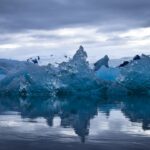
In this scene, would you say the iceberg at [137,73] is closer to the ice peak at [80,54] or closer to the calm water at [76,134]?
the ice peak at [80,54]

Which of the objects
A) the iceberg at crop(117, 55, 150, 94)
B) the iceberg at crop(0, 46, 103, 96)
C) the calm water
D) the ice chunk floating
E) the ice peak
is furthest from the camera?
the iceberg at crop(117, 55, 150, 94)

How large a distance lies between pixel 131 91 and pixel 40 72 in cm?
1007

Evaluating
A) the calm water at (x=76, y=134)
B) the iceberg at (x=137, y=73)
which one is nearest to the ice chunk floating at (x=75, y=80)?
the iceberg at (x=137, y=73)

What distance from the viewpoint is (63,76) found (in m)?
43.3

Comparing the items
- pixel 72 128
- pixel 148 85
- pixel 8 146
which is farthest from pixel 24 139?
pixel 148 85

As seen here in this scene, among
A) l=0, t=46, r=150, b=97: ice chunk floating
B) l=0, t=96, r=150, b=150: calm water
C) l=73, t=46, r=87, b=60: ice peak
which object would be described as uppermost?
l=73, t=46, r=87, b=60: ice peak

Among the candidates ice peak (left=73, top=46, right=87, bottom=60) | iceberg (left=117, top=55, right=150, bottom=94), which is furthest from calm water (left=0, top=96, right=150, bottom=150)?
iceberg (left=117, top=55, right=150, bottom=94)

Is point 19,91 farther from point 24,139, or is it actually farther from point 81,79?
point 24,139

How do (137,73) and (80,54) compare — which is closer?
(80,54)

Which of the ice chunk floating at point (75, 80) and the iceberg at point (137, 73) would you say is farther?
the iceberg at point (137, 73)

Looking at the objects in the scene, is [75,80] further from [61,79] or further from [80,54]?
[80,54]

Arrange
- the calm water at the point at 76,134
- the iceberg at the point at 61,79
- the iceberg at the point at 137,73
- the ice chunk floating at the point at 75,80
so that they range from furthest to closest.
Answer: the iceberg at the point at 137,73 < the ice chunk floating at the point at 75,80 < the iceberg at the point at 61,79 < the calm water at the point at 76,134

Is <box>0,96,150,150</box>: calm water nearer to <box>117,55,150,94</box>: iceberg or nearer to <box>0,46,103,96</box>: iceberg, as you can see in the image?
<box>0,46,103,96</box>: iceberg

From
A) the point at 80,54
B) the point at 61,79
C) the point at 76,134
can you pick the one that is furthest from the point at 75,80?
the point at 76,134
